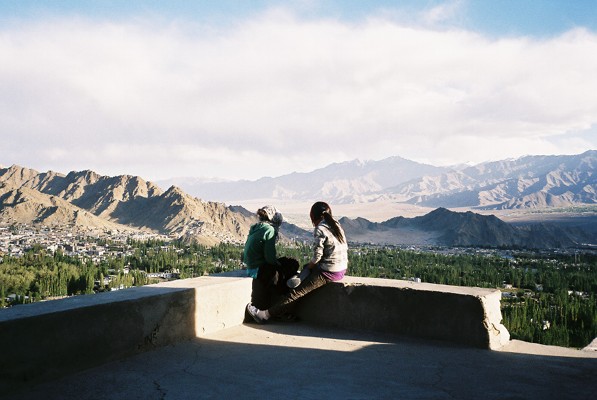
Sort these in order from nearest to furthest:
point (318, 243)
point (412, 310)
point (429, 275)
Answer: point (412, 310), point (318, 243), point (429, 275)

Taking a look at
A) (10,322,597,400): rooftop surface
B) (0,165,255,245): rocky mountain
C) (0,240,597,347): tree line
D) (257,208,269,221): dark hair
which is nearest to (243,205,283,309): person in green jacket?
(257,208,269,221): dark hair

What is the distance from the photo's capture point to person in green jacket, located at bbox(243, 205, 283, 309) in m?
7.11

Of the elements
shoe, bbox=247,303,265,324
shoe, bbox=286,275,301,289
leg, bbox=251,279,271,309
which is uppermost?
shoe, bbox=286,275,301,289

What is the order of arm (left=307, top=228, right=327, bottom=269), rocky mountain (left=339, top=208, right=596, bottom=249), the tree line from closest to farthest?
arm (left=307, top=228, right=327, bottom=269)
the tree line
rocky mountain (left=339, top=208, right=596, bottom=249)

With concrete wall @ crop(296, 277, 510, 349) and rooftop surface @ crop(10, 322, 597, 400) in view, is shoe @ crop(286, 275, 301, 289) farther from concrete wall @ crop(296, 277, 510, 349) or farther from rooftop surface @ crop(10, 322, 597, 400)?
rooftop surface @ crop(10, 322, 597, 400)

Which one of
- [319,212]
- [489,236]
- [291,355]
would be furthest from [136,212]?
[291,355]

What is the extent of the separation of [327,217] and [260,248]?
109 centimetres

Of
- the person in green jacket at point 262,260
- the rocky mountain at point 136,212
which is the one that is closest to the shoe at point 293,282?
the person in green jacket at point 262,260

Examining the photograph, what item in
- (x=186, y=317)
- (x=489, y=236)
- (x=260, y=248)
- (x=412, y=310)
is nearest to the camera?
(x=186, y=317)

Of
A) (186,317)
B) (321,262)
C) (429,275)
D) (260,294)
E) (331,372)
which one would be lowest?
(429,275)

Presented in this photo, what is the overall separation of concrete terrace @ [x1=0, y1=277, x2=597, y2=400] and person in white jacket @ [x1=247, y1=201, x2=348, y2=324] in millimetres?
249

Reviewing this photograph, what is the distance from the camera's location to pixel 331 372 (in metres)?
4.92

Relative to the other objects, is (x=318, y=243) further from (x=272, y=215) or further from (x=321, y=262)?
(x=272, y=215)

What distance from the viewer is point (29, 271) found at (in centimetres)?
7800
